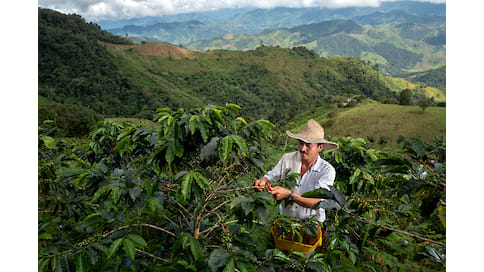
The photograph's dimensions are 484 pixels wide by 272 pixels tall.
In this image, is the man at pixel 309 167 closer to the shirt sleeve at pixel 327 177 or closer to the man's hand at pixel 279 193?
the shirt sleeve at pixel 327 177

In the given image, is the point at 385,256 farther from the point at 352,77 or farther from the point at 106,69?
the point at 352,77

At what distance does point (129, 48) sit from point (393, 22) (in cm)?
17895

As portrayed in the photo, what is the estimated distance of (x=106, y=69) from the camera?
42.9 meters

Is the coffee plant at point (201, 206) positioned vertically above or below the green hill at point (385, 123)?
above

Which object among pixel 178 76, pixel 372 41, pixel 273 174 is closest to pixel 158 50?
pixel 178 76

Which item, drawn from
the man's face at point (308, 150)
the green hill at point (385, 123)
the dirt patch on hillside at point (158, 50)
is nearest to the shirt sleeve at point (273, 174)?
the man's face at point (308, 150)

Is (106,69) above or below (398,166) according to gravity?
above

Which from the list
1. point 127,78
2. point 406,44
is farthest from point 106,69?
point 406,44

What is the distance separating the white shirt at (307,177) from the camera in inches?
68.7

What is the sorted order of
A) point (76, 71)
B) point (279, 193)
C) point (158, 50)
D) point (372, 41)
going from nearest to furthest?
point (279, 193) → point (76, 71) → point (158, 50) → point (372, 41)

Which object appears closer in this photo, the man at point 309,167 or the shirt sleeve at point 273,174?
the man at point 309,167

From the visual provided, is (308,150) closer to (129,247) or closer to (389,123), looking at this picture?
(129,247)

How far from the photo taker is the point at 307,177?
6.23 feet

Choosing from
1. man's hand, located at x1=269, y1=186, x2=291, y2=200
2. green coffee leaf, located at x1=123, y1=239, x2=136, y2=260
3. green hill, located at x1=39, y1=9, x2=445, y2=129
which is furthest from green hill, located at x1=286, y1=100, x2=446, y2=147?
green coffee leaf, located at x1=123, y1=239, x2=136, y2=260
